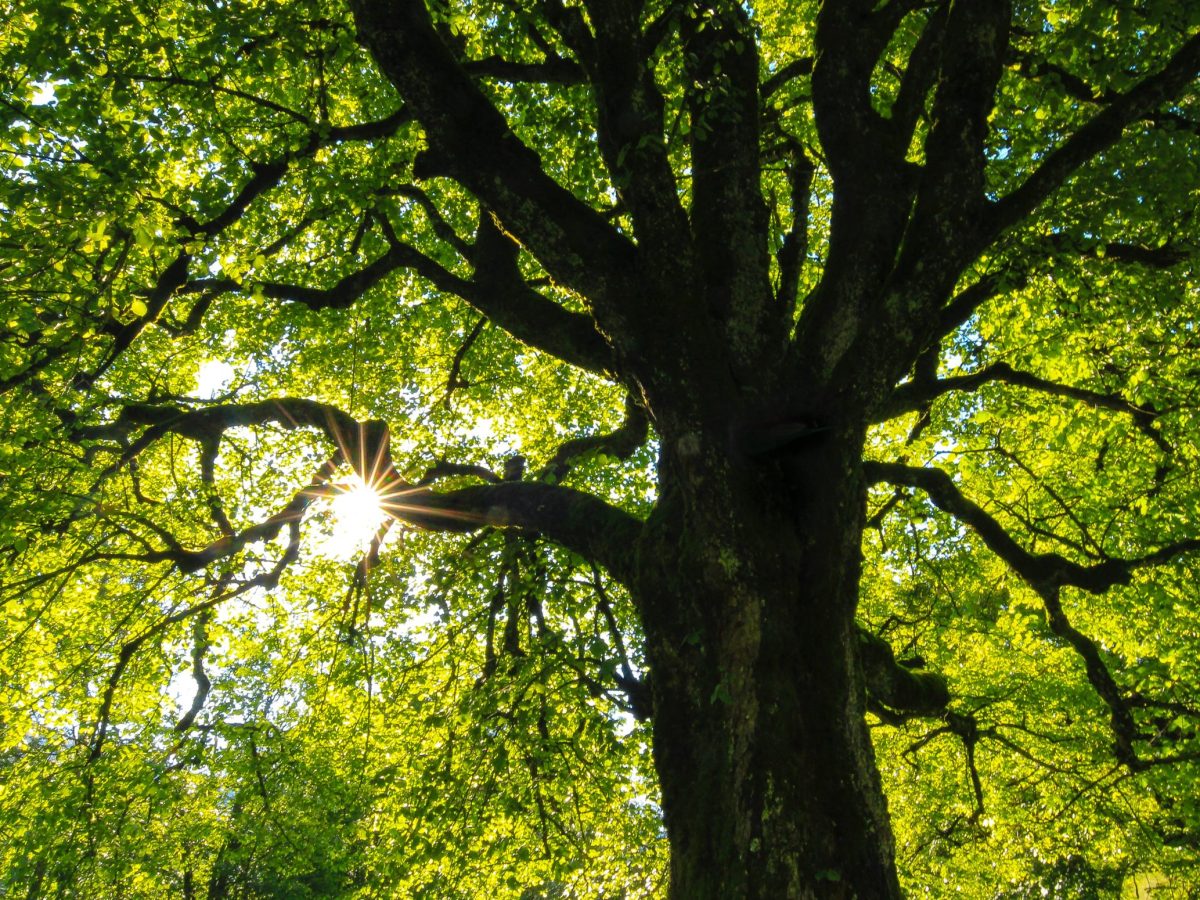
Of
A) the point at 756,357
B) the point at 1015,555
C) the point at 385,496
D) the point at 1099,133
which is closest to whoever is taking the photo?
the point at 1099,133

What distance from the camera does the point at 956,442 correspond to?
38.1 feet

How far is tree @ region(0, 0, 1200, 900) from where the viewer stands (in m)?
4.41

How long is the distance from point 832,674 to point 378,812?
18.4ft

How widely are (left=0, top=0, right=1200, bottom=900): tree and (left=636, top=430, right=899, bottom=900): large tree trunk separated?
2cm

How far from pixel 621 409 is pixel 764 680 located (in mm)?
8316

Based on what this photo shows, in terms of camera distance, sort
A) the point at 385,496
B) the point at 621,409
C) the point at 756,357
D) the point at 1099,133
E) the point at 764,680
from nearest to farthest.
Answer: the point at 764,680, the point at 1099,133, the point at 756,357, the point at 385,496, the point at 621,409

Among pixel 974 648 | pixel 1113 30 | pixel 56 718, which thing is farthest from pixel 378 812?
pixel 974 648

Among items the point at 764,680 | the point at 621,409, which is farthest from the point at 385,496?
the point at 621,409

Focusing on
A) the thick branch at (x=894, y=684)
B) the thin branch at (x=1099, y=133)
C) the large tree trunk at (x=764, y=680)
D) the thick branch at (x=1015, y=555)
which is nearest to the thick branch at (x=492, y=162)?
the large tree trunk at (x=764, y=680)

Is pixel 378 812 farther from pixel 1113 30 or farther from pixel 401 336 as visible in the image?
pixel 1113 30

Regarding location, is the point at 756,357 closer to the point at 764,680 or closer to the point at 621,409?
the point at 764,680

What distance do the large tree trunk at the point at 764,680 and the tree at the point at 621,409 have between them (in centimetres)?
2

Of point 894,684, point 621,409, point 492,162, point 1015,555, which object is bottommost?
point 894,684

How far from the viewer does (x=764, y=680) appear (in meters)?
3.90
